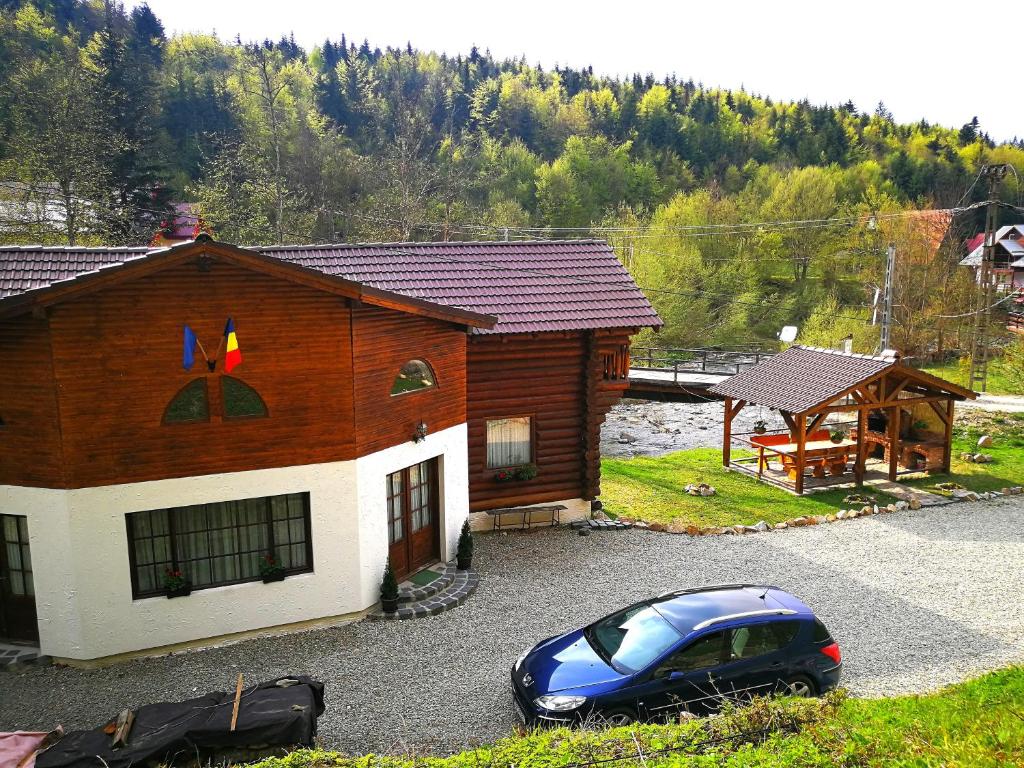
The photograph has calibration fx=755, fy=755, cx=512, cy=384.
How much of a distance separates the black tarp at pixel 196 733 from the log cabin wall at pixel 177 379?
12.8 ft

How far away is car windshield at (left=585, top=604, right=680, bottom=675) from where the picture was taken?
28.8 ft

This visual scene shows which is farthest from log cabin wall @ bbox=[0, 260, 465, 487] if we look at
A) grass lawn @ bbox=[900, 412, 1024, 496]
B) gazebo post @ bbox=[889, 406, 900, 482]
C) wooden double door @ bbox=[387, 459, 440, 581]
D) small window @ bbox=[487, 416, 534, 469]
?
grass lawn @ bbox=[900, 412, 1024, 496]

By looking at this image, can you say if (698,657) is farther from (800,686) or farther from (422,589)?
(422,589)

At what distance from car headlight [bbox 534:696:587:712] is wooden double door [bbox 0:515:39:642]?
24.0ft

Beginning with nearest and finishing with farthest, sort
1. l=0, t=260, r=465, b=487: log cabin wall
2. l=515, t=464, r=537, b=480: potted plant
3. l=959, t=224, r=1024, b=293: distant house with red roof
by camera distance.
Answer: l=0, t=260, r=465, b=487: log cabin wall < l=515, t=464, r=537, b=480: potted plant < l=959, t=224, r=1024, b=293: distant house with red roof

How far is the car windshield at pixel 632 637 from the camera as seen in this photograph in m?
8.77

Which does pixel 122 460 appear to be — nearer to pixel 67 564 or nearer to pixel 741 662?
pixel 67 564

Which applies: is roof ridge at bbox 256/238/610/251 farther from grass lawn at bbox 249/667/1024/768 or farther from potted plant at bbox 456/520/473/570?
grass lawn at bbox 249/667/1024/768

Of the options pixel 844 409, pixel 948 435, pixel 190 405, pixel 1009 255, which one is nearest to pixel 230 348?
pixel 190 405

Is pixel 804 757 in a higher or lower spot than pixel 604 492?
higher

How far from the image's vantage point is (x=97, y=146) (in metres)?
32.7

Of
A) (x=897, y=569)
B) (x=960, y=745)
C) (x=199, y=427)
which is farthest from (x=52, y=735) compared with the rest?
(x=897, y=569)

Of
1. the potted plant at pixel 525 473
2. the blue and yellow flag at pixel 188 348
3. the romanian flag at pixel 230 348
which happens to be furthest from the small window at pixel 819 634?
the blue and yellow flag at pixel 188 348

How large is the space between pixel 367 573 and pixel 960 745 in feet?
27.0
